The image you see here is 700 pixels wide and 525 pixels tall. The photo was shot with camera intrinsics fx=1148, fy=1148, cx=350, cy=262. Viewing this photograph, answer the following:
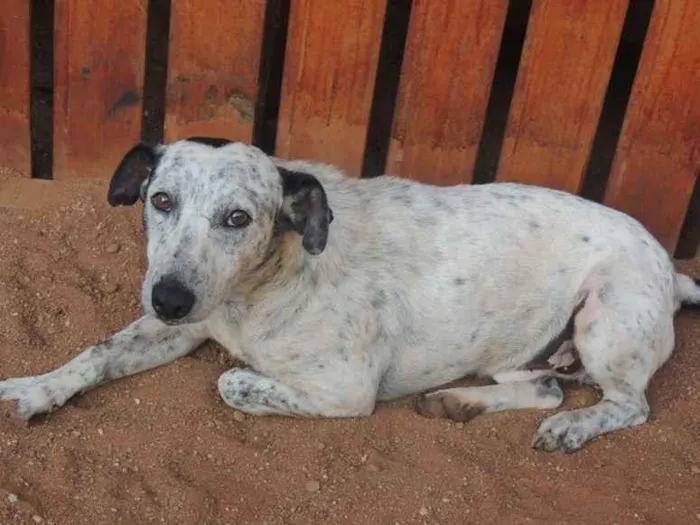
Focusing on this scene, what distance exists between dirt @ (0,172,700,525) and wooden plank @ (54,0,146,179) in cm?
70

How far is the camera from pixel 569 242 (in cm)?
474

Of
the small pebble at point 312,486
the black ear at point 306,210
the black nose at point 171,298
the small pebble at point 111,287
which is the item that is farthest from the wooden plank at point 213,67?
the small pebble at point 312,486

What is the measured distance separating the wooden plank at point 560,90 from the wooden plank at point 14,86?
227cm

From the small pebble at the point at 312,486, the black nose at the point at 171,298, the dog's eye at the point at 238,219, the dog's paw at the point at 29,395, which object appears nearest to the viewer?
the black nose at the point at 171,298

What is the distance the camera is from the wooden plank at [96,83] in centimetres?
517

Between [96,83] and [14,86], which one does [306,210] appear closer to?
[96,83]

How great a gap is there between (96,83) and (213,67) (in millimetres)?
554

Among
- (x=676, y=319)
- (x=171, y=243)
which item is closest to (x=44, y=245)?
(x=171, y=243)

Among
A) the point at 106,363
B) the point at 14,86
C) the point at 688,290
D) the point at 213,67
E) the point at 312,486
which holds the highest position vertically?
the point at 213,67

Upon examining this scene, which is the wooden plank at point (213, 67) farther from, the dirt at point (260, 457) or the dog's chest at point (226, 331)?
the dog's chest at point (226, 331)

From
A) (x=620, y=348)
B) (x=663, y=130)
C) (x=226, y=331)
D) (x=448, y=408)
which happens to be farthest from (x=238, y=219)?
(x=663, y=130)

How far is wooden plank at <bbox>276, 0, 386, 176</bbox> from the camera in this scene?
5121 mm

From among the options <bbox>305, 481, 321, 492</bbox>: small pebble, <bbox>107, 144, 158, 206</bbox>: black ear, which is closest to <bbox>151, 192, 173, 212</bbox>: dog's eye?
→ <bbox>107, 144, 158, 206</bbox>: black ear

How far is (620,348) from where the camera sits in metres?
4.62
